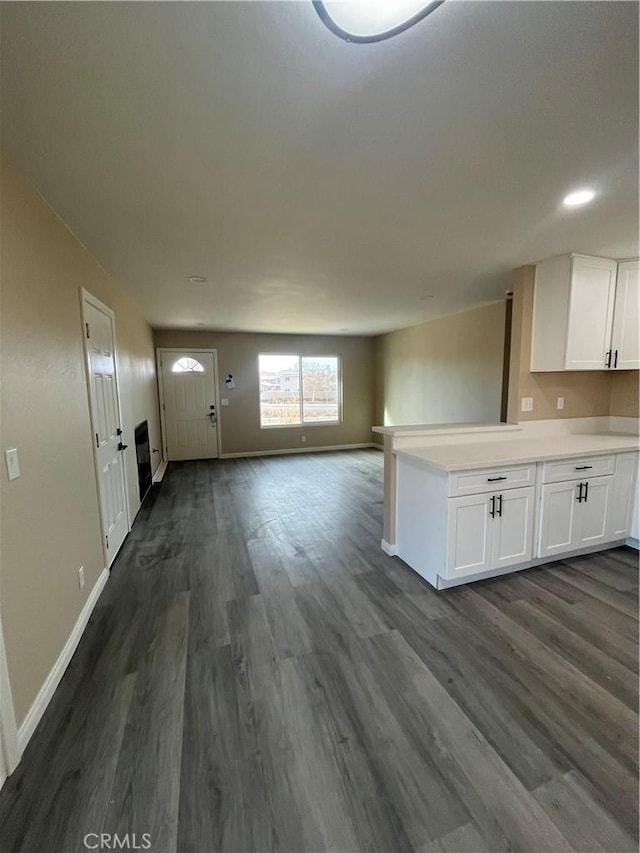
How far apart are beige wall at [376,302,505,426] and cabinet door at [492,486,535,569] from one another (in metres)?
2.20

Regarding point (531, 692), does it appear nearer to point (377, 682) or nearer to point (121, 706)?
point (377, 682)

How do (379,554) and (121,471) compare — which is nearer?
(379,554)

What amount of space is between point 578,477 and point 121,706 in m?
3.21

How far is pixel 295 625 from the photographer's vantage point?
212 cm

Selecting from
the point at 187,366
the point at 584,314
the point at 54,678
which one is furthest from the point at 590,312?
the point at 187,366

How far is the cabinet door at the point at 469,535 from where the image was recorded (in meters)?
2.33

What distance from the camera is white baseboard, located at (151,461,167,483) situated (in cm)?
529

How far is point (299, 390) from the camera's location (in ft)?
23.6

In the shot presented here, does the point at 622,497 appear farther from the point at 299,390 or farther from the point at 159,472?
the point at 159,472

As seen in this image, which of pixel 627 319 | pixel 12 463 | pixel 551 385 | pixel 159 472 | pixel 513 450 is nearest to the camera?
pixel 12 463

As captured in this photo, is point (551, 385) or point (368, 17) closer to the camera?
point (368, 17)

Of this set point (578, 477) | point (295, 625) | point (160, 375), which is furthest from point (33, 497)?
point (160, 375)

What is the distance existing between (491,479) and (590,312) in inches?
71.9

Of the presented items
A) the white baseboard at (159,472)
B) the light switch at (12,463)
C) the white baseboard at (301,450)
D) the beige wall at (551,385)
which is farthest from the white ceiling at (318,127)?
the white baseboard at (301,450)
